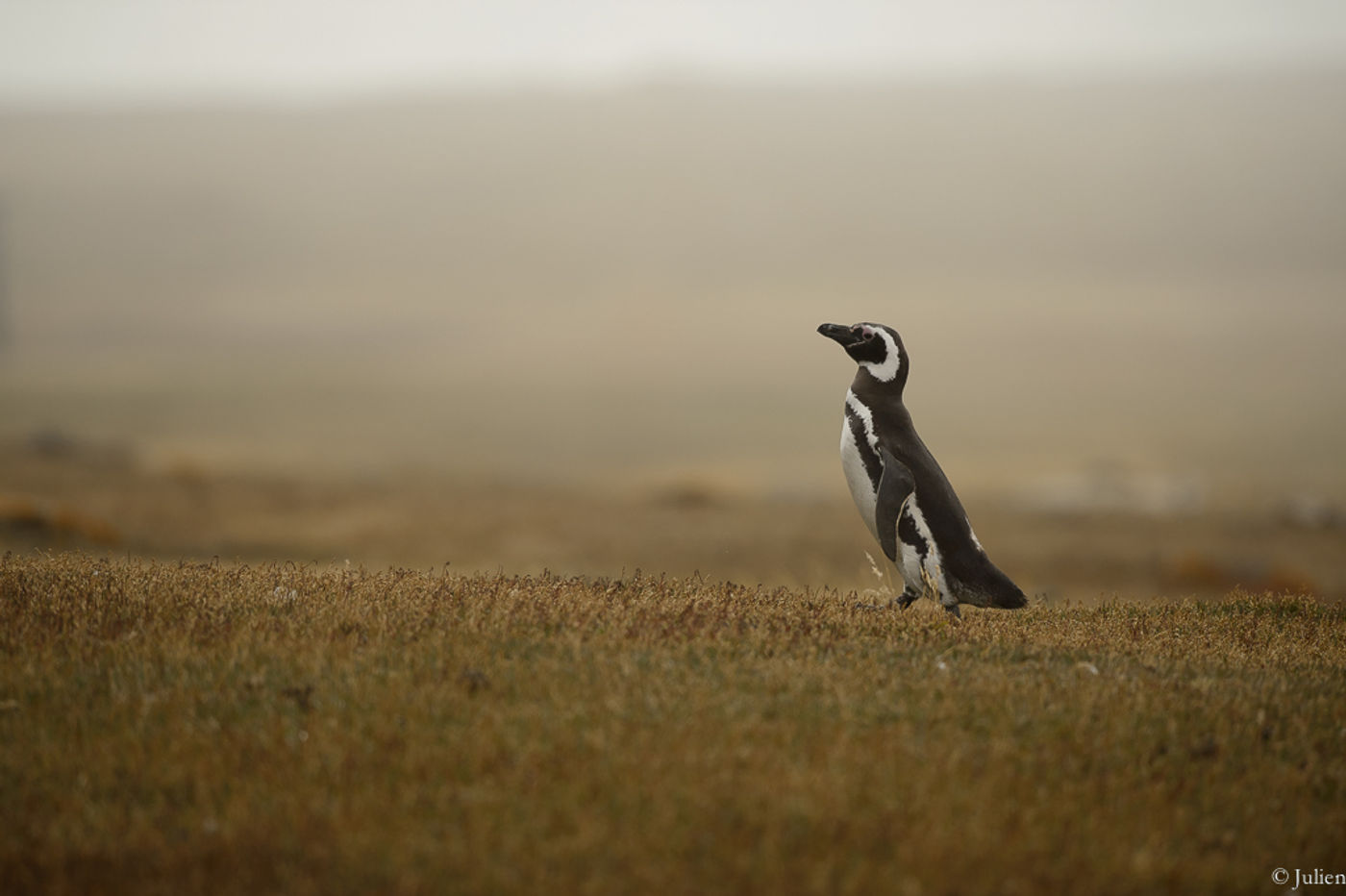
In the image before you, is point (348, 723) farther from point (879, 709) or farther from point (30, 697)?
point (879, 709)

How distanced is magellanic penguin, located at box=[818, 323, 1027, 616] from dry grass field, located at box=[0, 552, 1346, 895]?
4.18ft

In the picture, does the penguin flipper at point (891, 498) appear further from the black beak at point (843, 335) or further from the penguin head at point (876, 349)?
the black beak at point (843, 335)

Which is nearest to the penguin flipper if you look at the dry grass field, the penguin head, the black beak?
the penguin head

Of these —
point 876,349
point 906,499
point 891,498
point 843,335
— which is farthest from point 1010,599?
point 843,335

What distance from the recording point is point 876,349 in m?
13.6

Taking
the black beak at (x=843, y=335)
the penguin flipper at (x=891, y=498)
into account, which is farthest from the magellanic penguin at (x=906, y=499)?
the black beak at (x=843, y=335)

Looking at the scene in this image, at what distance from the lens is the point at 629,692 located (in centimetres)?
881

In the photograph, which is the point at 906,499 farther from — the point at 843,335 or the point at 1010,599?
the point at 843,335

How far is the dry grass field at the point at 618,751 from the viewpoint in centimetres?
658

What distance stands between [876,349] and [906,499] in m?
1.90

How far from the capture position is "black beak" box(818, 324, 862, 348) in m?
13.8

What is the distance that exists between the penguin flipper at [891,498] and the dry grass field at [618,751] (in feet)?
4.54

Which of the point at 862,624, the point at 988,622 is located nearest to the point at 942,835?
the point at 862,624

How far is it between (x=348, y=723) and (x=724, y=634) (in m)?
3.62
